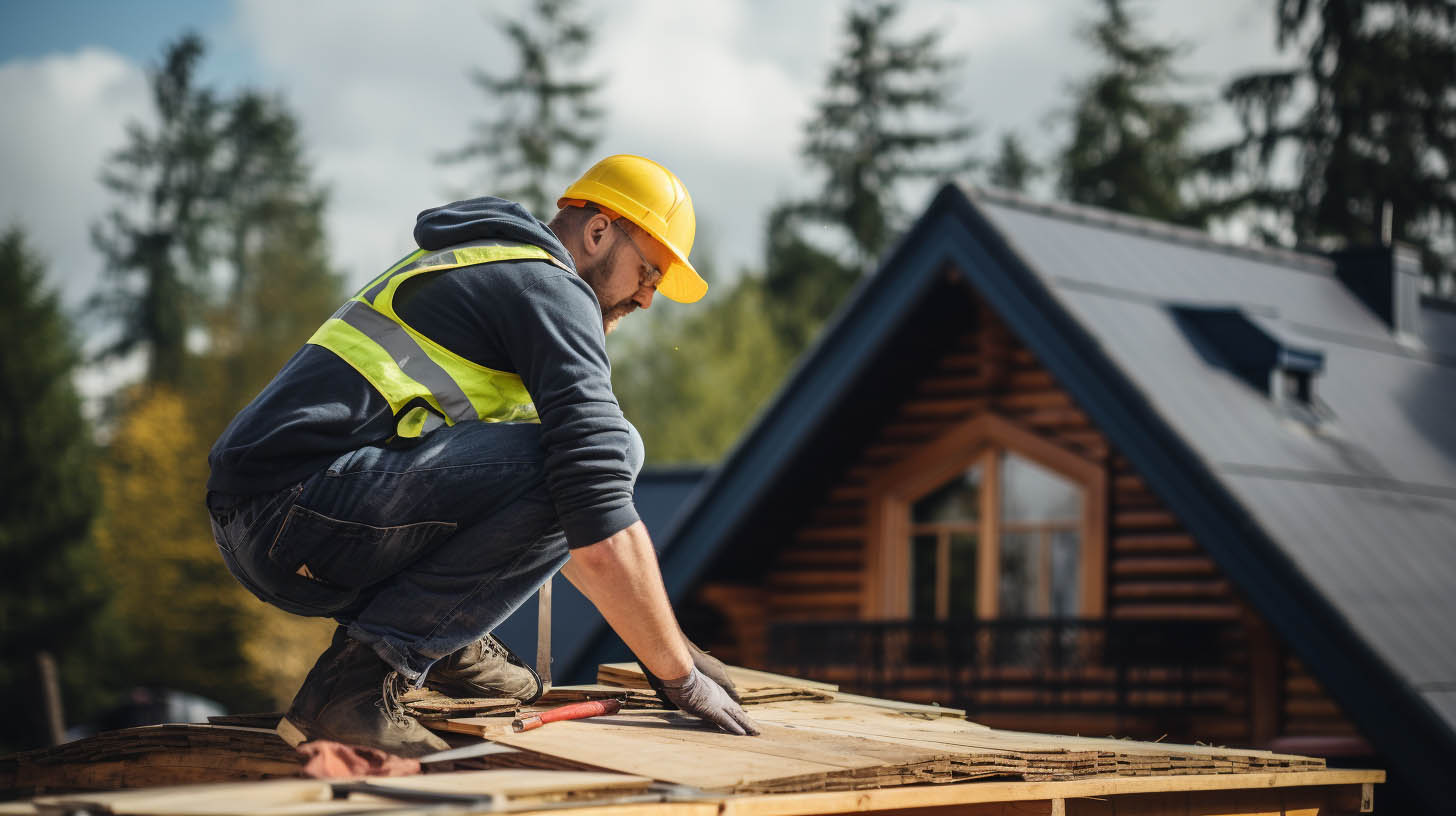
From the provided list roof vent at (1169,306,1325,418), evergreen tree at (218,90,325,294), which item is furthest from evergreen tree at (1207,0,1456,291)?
evergreen tree at (218,90,325,294)

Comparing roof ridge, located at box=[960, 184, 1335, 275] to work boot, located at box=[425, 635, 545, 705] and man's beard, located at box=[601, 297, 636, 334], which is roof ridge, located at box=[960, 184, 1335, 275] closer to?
man's beard, located at box=[601, 297, 636, 334]

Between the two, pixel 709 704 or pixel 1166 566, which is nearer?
pixel 709 704

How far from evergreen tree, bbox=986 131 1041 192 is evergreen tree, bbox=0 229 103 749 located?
80.9 feet

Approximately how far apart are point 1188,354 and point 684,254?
9.02 m

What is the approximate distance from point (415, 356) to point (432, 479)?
0.30m

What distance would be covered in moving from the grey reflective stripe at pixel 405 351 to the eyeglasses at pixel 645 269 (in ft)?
2.15

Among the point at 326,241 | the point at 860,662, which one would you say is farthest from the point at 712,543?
the point at 326,241

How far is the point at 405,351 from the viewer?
376 centimetres

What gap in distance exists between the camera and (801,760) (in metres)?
3.62

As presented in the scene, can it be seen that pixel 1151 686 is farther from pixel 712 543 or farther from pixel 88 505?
pixel 88 505

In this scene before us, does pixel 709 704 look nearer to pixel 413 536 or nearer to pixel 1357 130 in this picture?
pixel 413 536

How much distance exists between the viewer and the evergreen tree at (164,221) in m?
44.7

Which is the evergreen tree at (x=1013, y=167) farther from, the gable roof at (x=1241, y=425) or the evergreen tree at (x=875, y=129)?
the gable roof at (x=1241, y=425)

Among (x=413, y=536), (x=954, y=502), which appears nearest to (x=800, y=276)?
(x=954, y=502)
